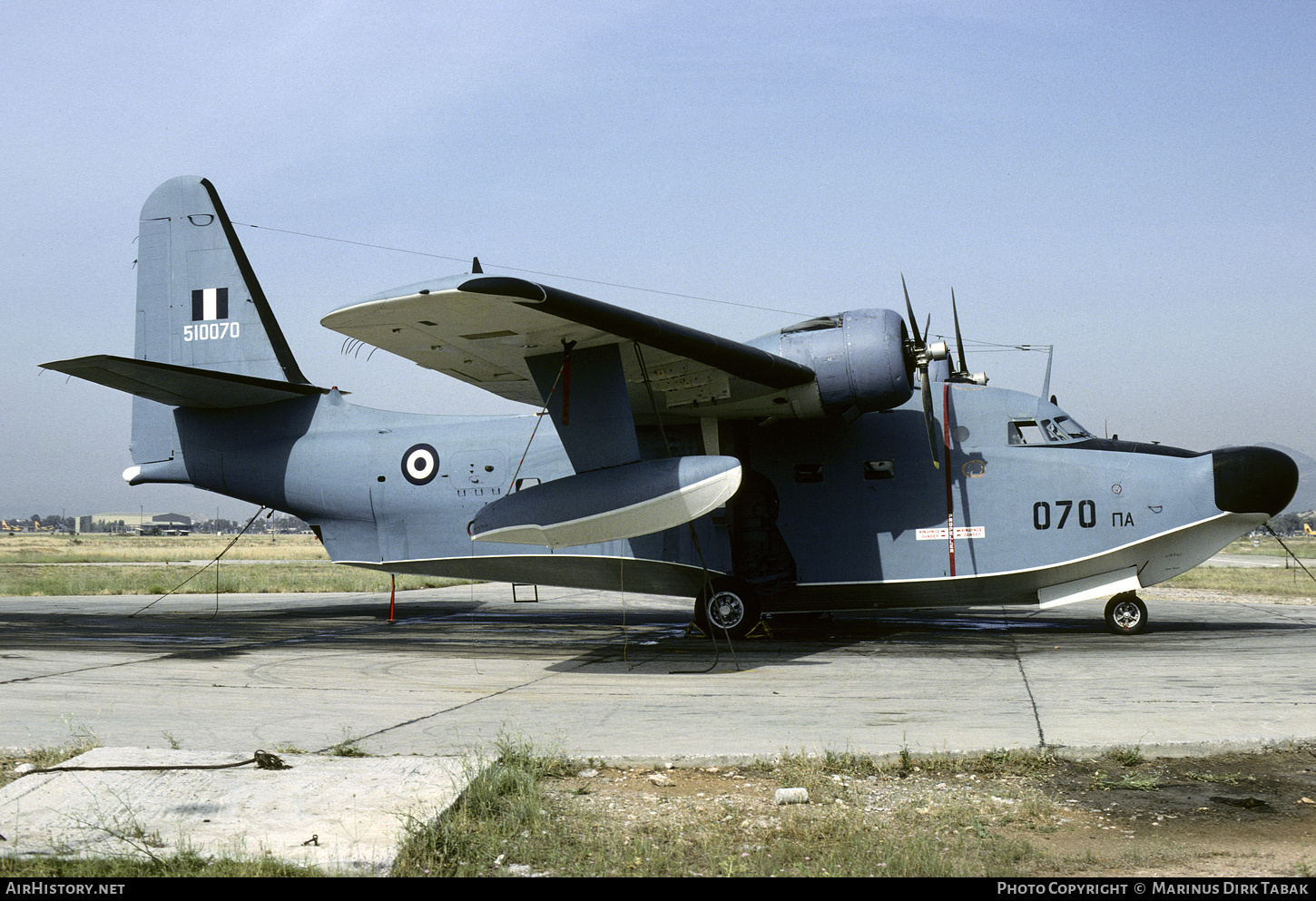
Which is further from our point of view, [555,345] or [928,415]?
[928,415]

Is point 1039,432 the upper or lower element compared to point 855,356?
lower

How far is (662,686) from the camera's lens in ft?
30.2

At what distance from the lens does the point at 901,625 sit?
52.0ft

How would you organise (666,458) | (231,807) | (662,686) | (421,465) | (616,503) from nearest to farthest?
1. (231,807)
2. (662,686)
3. (616,503)
4. (666,458)
5. (421,465)

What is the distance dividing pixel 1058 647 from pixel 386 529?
10118 millimetres

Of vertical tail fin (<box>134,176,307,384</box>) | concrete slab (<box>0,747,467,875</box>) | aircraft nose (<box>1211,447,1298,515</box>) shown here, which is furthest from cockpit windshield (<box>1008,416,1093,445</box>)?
vertical tail fin (<box>134,176,307,384</box>)

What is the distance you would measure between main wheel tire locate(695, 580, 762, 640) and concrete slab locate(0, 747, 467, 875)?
7.63m

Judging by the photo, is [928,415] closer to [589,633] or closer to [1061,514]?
[1061,514]

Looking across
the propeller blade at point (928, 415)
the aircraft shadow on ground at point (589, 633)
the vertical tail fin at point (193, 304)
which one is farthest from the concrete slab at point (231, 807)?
the vertical tail fin at point (193, 304)

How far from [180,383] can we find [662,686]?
925 cm

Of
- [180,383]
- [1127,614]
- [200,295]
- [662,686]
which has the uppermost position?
[200,295]

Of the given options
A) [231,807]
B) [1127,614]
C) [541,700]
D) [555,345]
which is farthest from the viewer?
[1127,614]

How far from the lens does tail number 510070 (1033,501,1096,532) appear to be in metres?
12.8

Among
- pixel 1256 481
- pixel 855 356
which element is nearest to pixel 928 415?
pixel 855 356
